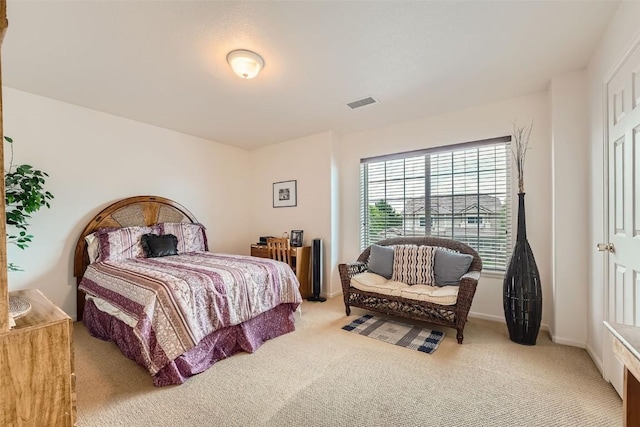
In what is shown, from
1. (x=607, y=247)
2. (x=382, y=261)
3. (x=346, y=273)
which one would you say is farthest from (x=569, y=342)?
(x=346, y=273)

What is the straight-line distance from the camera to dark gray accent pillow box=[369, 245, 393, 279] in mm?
3416

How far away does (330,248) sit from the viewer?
13.8 ft

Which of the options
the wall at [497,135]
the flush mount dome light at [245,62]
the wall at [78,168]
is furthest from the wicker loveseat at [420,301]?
the wall at [78,168]

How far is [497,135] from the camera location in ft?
10.6

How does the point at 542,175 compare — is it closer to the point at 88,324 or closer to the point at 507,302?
the point at 507,302

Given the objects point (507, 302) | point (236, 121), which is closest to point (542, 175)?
point (507, 302)

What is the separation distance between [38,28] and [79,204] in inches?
77.3

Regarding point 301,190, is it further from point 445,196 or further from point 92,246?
point 92,246

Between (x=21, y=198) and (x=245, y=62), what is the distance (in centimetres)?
250

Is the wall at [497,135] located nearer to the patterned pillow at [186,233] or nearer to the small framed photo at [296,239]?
the small framed photo at [296,239]

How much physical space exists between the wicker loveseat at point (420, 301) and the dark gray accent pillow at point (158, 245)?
2189 millimetres

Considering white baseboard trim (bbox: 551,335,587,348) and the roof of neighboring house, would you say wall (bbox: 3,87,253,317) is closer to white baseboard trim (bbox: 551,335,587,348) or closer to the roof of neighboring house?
the roof of neighboring house

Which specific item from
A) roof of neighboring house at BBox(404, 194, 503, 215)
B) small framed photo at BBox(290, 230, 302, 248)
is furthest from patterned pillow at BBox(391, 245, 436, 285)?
small framed photo at BBox(290, 230, 302, 248)

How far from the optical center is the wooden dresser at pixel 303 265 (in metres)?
4.08
